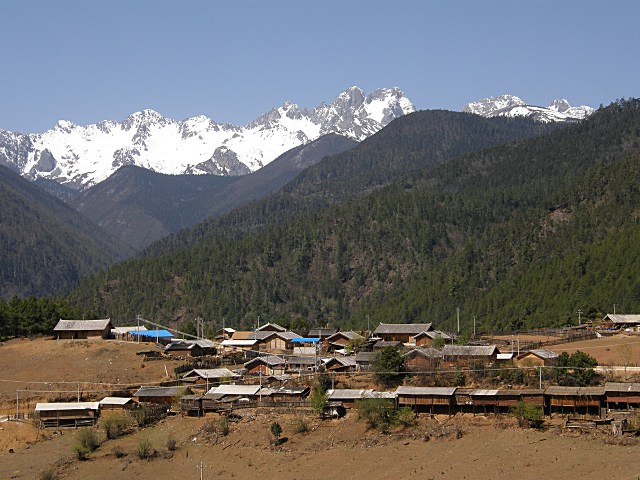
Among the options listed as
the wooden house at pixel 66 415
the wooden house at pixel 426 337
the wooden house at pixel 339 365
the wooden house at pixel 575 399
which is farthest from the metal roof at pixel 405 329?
the wooden house at pixel 575 399

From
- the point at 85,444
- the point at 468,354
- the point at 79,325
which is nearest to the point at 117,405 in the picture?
the point at 85,444

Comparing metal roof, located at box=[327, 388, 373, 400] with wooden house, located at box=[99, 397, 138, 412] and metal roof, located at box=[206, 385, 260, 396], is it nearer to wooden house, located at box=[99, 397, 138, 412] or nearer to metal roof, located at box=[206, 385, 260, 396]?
metal roof, located at box=[206, 385, 260, 396]

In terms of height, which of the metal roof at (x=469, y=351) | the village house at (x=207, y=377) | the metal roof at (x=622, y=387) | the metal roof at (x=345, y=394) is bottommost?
the metal roof at (x=345, y=394)

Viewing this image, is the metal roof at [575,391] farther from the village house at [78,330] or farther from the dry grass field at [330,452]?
the village house at [78,330]

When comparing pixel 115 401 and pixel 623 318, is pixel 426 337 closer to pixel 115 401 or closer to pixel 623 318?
pixel 623 318

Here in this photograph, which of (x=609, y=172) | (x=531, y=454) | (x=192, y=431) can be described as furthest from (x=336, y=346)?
(x=609, y=172)

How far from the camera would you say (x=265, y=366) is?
4230 inches

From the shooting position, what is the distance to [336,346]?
424ft

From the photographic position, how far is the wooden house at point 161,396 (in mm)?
92062

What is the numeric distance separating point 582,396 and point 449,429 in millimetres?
10277

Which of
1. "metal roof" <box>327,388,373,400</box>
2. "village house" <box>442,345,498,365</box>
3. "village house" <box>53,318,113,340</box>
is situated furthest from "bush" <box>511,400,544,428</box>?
"village house" <box>53,318,113,340</box>

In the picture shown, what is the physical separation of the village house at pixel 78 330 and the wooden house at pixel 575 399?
69.7 meters

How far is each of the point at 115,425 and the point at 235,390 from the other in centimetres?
1252

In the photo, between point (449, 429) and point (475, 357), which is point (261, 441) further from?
point (475, 357)
